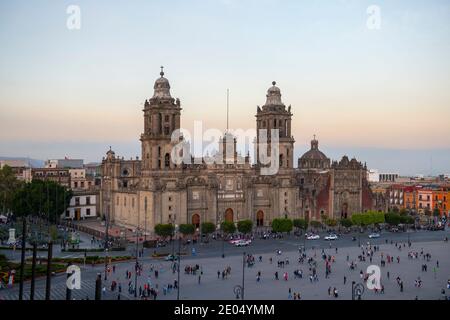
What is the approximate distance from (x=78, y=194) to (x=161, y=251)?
37.3m

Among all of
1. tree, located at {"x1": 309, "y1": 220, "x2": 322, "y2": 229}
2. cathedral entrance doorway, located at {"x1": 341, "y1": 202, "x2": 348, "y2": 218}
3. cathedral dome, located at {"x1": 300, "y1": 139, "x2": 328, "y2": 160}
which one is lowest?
tree, located at {"x1": 309, "y1": 220, "x2": 322, "y2": 229}

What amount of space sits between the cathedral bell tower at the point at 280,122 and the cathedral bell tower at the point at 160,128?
14.2 meters

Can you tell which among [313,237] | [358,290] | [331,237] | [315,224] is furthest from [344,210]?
[358,290]

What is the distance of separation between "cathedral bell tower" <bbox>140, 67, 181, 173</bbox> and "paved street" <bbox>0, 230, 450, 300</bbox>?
12920mm

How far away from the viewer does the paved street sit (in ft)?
133

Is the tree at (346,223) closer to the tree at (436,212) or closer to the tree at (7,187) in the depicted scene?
the tree at (436,212)

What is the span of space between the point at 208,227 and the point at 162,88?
1860 centimetres

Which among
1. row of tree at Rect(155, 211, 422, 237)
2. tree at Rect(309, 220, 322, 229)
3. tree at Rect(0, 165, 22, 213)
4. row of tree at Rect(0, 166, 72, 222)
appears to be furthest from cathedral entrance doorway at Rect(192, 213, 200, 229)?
tree at Rect(0, 165, 22, 213)

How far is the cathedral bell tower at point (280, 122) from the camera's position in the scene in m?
83.4

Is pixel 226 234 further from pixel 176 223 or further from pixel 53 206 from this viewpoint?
pixel 53 206

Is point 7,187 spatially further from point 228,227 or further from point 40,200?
point 228,227

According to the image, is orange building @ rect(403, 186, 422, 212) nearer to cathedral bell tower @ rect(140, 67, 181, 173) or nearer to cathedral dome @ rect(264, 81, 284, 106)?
cathedral dome @ rect(264, 81, 284, 106)

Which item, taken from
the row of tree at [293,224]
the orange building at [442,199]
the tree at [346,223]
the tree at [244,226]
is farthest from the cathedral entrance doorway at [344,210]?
the orange building at [442,199]

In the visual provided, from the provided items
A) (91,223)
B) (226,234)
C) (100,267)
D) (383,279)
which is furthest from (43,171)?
(383,279)
